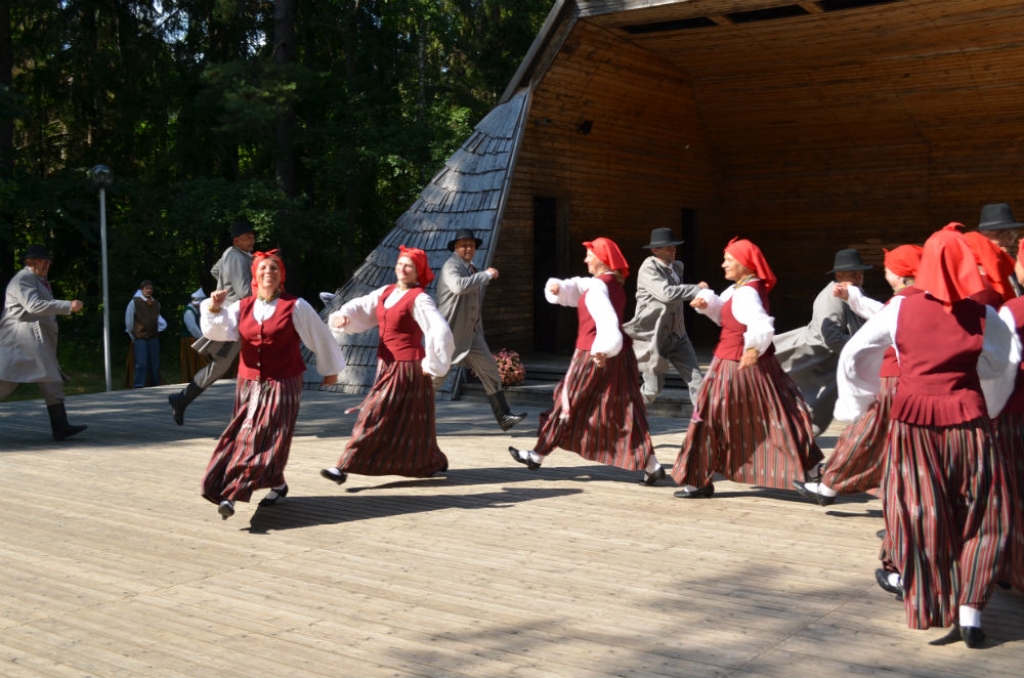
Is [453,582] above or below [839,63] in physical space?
below

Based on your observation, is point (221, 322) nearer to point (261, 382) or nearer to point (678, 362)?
point (261, 382)

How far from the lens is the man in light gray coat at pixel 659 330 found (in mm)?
9453

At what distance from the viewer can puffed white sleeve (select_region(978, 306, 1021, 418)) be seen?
4242 mm

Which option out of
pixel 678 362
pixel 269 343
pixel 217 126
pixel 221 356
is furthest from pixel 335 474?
pixel 217 126

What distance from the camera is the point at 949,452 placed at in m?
4.19

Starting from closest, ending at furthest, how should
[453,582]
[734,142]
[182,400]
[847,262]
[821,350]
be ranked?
[453,582]
[847,262]
[821,350]
[182,400]
[734,142]

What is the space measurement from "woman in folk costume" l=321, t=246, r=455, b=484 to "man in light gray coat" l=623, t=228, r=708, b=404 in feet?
9.49

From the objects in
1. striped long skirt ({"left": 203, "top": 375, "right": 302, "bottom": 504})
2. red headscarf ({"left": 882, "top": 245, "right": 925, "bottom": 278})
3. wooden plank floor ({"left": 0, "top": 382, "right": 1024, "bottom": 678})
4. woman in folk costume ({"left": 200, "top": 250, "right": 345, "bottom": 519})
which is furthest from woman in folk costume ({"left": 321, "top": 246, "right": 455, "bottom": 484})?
red headscarf ({"left": 882, "top": 245, "right": 925, "bottom": 278})

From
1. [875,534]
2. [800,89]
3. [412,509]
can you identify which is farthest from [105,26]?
[875,534]

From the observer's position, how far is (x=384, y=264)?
1311cm

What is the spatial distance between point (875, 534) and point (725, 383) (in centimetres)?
124

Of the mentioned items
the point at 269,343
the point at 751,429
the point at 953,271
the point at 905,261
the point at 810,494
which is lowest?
the point at 810,494

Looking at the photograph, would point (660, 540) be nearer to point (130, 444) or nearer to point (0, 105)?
point (130, 444)

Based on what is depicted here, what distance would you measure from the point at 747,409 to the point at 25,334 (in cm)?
596
